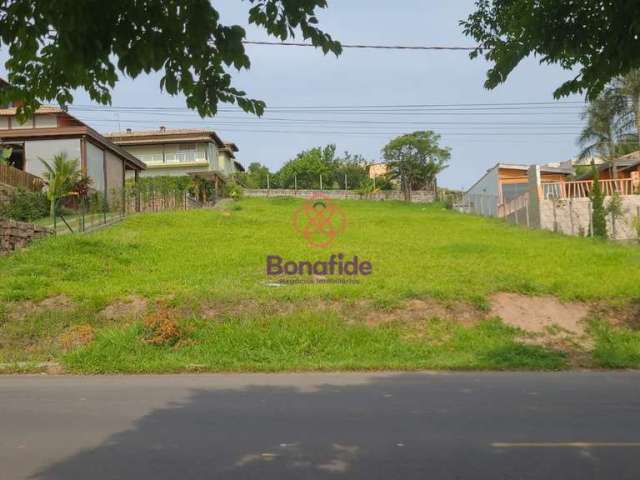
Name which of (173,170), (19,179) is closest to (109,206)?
(19,179)

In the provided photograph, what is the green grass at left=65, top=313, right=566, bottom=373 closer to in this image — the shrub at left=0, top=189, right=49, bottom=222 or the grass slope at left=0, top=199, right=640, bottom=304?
the grass slope at left=0, top=199, right=640, bottom=304

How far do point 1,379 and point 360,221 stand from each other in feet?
66.1

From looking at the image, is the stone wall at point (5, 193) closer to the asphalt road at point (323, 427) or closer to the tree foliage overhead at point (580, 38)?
the asphalt road at point (323, 427)

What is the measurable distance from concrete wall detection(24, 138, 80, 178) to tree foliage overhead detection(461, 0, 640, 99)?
24397 millimetres

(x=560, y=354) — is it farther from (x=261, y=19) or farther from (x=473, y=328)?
(x=261, y=19)

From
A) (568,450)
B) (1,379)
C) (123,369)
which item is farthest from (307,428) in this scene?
(1,379)

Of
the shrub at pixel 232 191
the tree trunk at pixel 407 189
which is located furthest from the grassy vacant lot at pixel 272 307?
the tree trunk at pixel 407 189

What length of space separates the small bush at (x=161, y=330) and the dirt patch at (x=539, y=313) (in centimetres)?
579

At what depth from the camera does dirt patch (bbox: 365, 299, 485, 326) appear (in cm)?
1153

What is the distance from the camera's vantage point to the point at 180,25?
396 centimetres

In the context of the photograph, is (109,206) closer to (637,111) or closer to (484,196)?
(484,196)

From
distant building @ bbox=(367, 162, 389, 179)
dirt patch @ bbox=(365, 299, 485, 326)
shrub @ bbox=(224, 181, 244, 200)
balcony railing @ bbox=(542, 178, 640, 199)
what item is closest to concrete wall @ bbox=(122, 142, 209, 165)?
shrub @ bbox=(224, 181, 244, 200)

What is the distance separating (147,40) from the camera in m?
3.90

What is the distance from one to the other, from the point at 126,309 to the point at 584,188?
66.4ft
